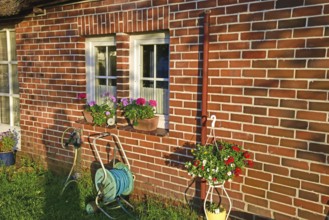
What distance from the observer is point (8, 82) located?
235 inches

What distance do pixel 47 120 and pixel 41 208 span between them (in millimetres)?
1670

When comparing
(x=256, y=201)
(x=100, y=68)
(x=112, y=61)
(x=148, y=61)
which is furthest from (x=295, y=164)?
(x=100, y=68)

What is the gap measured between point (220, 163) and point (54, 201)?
97.7 inches

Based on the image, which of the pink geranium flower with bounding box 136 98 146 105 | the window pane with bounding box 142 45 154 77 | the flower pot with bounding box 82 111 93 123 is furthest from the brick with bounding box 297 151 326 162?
the flower pot with bounding box 82 111 93 123

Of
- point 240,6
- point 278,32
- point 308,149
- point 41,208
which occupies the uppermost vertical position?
point 240,6

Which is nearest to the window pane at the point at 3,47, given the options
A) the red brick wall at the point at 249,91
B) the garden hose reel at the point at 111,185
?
the red brick wall at the point at 249,91

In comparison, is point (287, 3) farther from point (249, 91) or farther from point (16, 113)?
point (16, 113)

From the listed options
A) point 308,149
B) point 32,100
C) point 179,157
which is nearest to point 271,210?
point 308,149

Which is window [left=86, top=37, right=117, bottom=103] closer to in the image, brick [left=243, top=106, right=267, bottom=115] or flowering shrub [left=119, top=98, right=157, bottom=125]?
flowering shrub [left=119, top=98, right=157, bottom=125]

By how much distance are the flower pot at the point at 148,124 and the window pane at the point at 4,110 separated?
3394 mm

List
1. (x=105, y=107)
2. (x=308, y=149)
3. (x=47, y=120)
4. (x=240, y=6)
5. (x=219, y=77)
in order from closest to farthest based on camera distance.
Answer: (x=308, y=149), (x=240, y=6), (x=219, y=77), (x=105, y=107), (x=47, y=120)

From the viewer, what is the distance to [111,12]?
13.7 feet

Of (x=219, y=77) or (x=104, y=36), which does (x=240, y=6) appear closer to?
(x=219, y=77)

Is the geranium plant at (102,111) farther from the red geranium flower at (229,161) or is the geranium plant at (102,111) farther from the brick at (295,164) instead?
the brick at (295,164)
